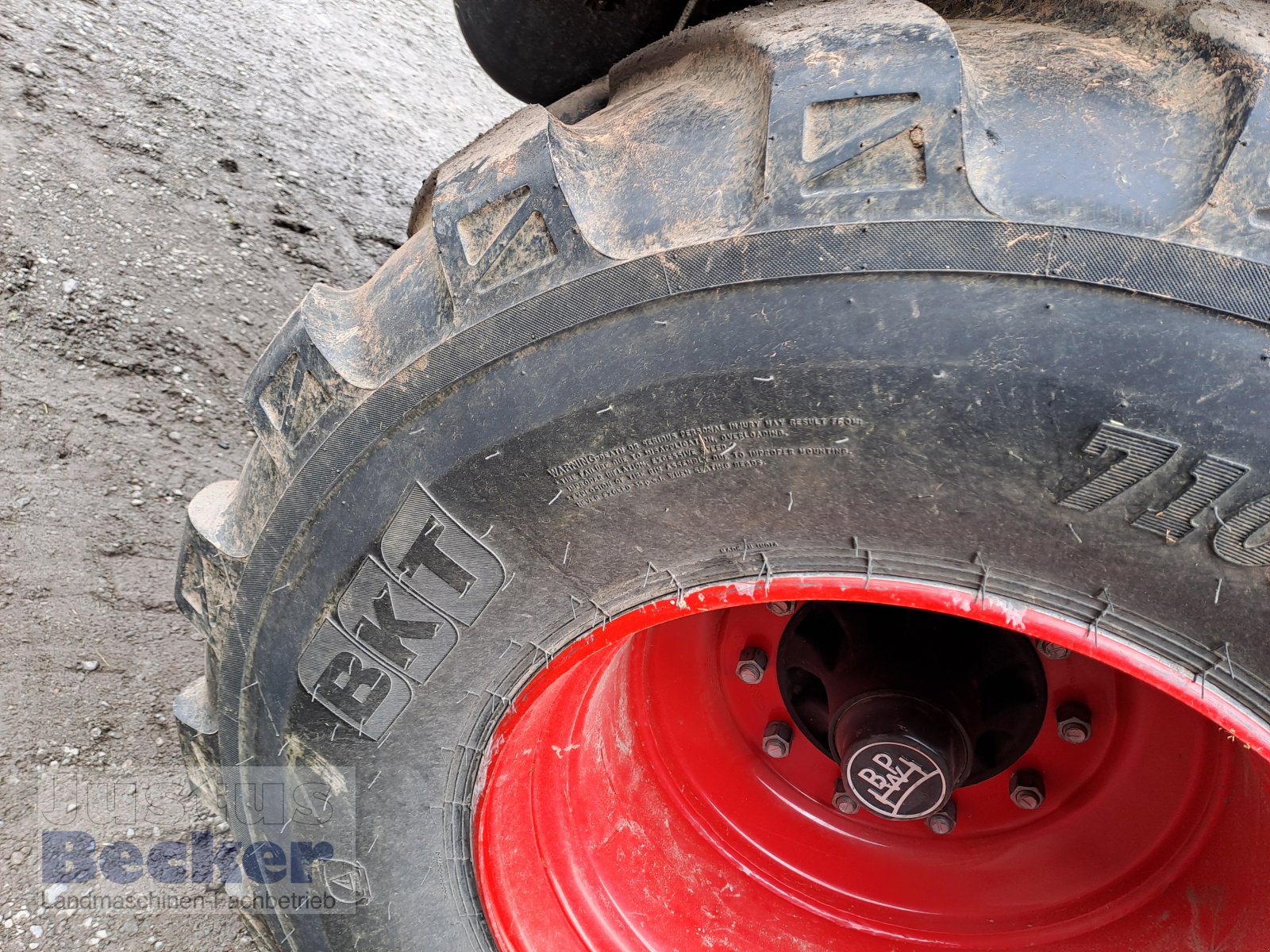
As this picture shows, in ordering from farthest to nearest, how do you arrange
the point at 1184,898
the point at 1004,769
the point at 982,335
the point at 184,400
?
1. the point at 184,400
2. the point at 1004,769
3. the point at 1184,898
4. the point at 982,335

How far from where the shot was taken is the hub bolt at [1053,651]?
3.63 feet

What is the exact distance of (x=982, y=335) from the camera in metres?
0.72

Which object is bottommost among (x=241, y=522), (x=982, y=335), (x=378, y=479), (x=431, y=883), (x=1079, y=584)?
(x=431, y=883)

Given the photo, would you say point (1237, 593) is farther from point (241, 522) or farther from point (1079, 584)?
point (241, 522)

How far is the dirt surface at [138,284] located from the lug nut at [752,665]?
0.97 meters

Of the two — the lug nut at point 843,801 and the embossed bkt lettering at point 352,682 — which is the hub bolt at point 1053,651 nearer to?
the lug nut at point 843,801

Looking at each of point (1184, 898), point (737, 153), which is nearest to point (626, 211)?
point (737, 153)

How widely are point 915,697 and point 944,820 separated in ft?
0.69

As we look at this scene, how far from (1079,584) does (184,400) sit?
1996 millimetres

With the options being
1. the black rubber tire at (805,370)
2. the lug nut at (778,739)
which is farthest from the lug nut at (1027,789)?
the black rubber tire at (805,370)

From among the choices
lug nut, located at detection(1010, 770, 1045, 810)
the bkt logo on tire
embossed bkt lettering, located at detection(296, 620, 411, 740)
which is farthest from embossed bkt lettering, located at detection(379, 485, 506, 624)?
lug nut, located at detection(1010, 770, 1045, 810)

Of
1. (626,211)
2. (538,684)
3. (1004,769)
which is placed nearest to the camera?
(626,211)

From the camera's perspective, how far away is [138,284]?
233cm

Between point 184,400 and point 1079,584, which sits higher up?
point 1079,584
